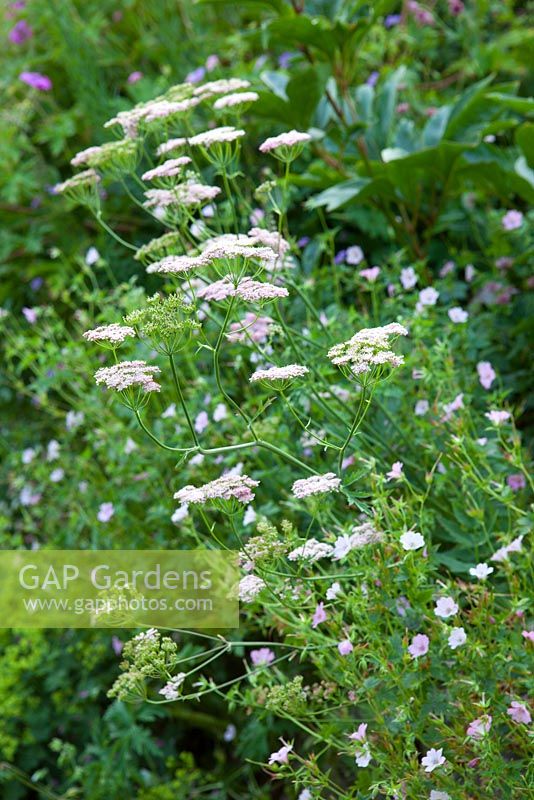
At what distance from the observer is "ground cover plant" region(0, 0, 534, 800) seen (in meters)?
1.50

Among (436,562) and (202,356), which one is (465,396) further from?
(202,356)

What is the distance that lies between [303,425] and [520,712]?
557mm

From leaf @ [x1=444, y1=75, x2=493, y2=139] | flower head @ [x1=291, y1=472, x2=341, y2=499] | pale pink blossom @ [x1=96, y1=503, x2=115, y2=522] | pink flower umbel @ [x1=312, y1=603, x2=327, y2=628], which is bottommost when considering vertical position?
pale pink blossom @ [x1=96, y1=503, x2=115, y2=522]

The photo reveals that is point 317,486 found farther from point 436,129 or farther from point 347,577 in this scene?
point 436,129

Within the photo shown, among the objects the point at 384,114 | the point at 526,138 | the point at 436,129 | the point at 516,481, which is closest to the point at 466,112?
the point at 436,129

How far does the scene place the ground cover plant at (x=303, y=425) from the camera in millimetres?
1504

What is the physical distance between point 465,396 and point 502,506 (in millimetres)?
232

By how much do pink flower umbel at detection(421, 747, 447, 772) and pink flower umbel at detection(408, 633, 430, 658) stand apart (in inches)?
5.6

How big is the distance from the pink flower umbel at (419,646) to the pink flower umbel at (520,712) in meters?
0.15

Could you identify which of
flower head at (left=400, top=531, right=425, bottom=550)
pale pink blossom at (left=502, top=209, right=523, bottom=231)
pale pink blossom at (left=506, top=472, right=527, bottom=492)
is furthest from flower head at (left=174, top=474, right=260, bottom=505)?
pale pink blossom at (left=502, top=209, right=523, bottom=231)

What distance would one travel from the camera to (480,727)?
1412 millimetres

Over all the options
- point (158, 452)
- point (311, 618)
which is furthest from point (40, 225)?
point (311, 618)

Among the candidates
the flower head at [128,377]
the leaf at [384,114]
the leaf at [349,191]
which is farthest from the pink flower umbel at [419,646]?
the leaf at [384,114]

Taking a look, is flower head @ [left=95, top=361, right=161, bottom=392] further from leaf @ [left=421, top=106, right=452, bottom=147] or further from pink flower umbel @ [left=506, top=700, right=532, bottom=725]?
leaf @ [left=421, top=106, right=452, bottom=147]
